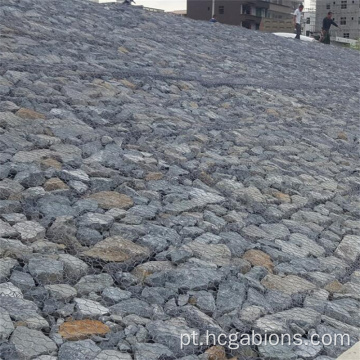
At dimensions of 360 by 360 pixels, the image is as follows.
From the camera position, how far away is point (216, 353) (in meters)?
3.83

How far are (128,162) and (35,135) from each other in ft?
3.23

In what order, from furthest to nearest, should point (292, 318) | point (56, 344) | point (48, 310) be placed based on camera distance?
1. point (292, 318)
2. point (48, 310)
3. point (56, 344)

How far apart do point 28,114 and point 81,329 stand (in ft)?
11.7

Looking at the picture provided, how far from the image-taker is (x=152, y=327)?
3.93 metres

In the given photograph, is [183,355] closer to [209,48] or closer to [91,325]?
[91,325]

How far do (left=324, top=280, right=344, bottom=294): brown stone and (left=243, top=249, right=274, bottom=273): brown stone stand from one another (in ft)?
1.54

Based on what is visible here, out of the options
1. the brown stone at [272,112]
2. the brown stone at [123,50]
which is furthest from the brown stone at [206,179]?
the brown stone at [123,50]

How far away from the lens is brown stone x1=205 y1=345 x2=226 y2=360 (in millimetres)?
→ 3797

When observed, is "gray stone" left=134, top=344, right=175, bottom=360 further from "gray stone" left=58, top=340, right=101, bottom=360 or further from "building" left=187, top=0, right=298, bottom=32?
"building" left=187, top=0, right=298, bottom=32

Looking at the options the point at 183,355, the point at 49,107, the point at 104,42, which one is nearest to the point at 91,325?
the point at 183,355

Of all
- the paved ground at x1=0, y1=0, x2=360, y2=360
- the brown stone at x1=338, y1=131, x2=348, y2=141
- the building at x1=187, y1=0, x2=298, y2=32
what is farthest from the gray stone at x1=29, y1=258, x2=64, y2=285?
the building at x1=187, y1=0, x2=298, y2=32

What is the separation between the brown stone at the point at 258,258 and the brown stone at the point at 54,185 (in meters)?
1.67

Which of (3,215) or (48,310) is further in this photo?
(3,215)

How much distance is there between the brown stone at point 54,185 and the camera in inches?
210
